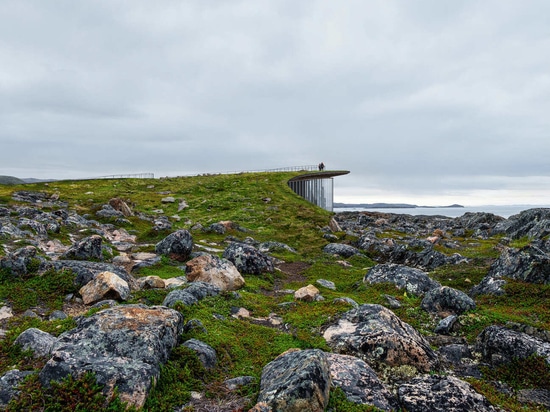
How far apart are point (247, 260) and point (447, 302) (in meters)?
11.1

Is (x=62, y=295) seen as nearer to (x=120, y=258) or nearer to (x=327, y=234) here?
(x=120, y=258)

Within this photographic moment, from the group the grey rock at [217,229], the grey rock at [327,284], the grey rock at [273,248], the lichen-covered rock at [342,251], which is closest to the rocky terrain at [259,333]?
the grey rock at [327,284]

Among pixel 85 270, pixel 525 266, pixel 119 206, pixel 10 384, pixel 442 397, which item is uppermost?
pixel 119 206

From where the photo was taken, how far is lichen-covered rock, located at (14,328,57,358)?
7617mm

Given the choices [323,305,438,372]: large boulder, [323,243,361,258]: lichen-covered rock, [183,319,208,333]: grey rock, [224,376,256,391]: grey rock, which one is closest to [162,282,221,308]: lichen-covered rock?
[183,319,208,333]: grey rock

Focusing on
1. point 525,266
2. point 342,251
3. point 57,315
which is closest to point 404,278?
point 525,266

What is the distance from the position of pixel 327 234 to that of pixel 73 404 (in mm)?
31808

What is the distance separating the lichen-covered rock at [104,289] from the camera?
12.4 meters

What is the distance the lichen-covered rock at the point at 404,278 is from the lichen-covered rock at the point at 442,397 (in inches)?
381

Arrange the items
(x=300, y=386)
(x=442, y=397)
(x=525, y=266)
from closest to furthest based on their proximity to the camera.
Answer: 1. (x=300, y=386)
2. (x=442, y=397)
3. (x=525, y=266)

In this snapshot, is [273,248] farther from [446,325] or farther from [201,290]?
[446,325]

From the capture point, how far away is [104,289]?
12477mm

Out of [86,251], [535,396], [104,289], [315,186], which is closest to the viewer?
[535,396]

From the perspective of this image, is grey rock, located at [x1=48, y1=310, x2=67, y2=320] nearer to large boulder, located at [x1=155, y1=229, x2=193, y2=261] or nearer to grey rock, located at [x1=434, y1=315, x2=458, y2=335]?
large boulder, located at [x1=155, y1=229, x2=193, y2=261]
